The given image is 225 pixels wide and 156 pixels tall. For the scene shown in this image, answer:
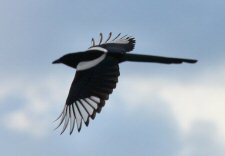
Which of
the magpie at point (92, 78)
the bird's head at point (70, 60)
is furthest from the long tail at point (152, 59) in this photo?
the bird's head at point (70, 60)

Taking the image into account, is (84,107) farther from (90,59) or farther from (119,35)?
(119,35)

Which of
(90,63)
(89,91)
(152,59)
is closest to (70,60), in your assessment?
(90,63)

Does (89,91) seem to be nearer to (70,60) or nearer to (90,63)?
(90,63)

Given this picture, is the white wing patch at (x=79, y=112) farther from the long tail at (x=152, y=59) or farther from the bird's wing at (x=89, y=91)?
the long tail at (x=152, y=59)

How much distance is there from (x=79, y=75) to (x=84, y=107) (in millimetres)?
527

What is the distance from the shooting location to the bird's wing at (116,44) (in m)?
10.2

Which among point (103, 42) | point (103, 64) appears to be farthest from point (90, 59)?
point (103, 42)

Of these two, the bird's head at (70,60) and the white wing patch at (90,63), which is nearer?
the white wing patch at (90,63)

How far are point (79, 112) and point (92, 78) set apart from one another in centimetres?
51

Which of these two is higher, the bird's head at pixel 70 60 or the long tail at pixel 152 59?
the long tail at pixel 152 59

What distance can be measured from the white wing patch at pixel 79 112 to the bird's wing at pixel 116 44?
2.90 feet

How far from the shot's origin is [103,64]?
941cm

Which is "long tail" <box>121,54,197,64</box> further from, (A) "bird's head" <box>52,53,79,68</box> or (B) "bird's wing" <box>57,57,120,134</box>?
(A) "bird's head" <box>52,53,79,68</box>

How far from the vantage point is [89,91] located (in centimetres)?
945
